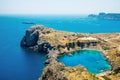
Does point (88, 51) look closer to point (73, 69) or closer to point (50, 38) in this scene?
point (50, 38)

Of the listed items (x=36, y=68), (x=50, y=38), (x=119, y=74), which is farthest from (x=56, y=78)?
(x=50, y=38)

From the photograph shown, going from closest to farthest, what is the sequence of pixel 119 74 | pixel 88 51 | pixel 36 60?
1. pixel 119 74
2. pixel 36 60
3. pixel 88 51

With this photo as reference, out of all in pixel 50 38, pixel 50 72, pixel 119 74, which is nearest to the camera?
pixel 50 72

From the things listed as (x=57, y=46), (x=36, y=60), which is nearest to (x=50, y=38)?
(x=57, y=46)

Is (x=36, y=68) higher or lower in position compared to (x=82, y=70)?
lower

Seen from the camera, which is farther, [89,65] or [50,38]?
[50,38]

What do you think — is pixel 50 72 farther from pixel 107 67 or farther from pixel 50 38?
pixel 50 38
